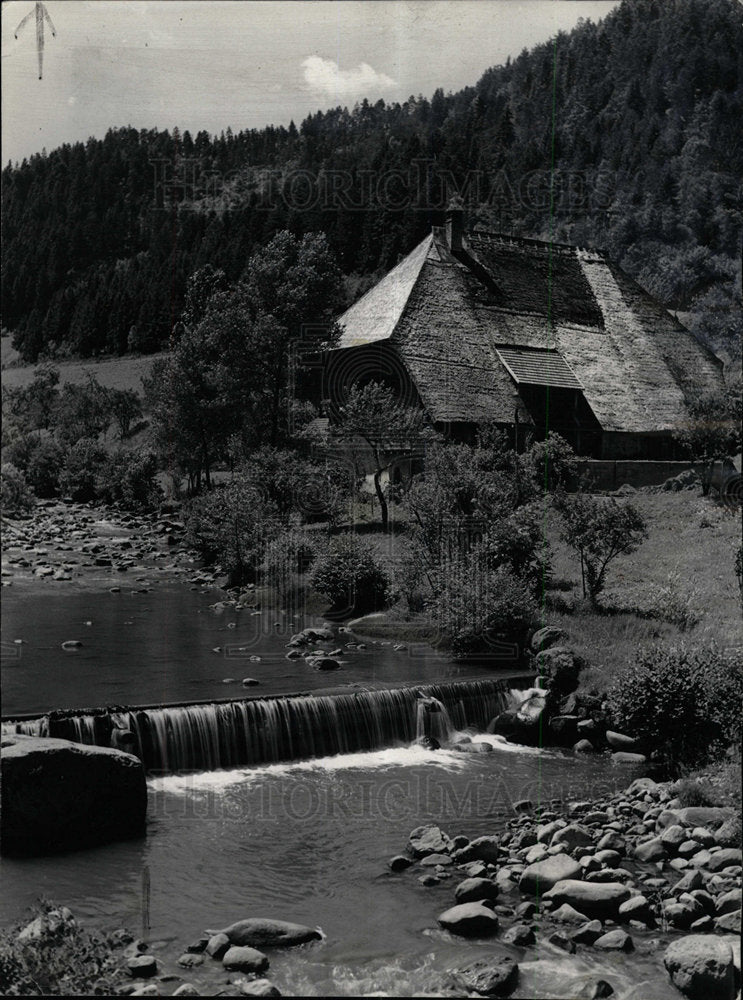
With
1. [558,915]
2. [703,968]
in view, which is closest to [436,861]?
[558,915]

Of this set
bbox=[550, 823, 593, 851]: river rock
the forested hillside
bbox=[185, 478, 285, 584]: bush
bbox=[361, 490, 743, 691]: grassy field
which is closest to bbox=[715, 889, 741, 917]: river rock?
bbox=[550, 823, 593, 851]: river rock

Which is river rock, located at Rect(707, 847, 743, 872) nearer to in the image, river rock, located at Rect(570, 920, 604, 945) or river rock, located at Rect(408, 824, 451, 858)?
river rock, located at Rect(570, 920, 604, 945)

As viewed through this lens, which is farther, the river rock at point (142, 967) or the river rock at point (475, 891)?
the river rock at point (475, 891)

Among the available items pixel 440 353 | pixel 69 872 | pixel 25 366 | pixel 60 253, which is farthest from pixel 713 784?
pixel 440 353

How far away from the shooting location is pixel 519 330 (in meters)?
35.2

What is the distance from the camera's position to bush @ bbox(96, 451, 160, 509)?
17.3m

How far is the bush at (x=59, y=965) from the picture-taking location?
674cm

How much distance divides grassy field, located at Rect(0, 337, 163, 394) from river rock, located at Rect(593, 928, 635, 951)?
11.8 m

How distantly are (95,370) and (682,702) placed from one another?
13.2 meters

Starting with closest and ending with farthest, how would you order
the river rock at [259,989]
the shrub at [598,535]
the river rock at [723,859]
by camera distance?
the river rock at [259,989], the river rock at [723,859], the shrub at [598,535]

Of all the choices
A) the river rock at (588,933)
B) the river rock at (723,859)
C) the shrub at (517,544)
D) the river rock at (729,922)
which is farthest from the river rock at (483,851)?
the shrub at (517,544)

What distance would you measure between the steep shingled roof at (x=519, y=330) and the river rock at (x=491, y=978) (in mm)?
22798

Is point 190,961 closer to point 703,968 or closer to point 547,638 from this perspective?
point 703,968

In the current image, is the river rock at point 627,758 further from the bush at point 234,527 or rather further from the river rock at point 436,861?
the bush at point 234,527
